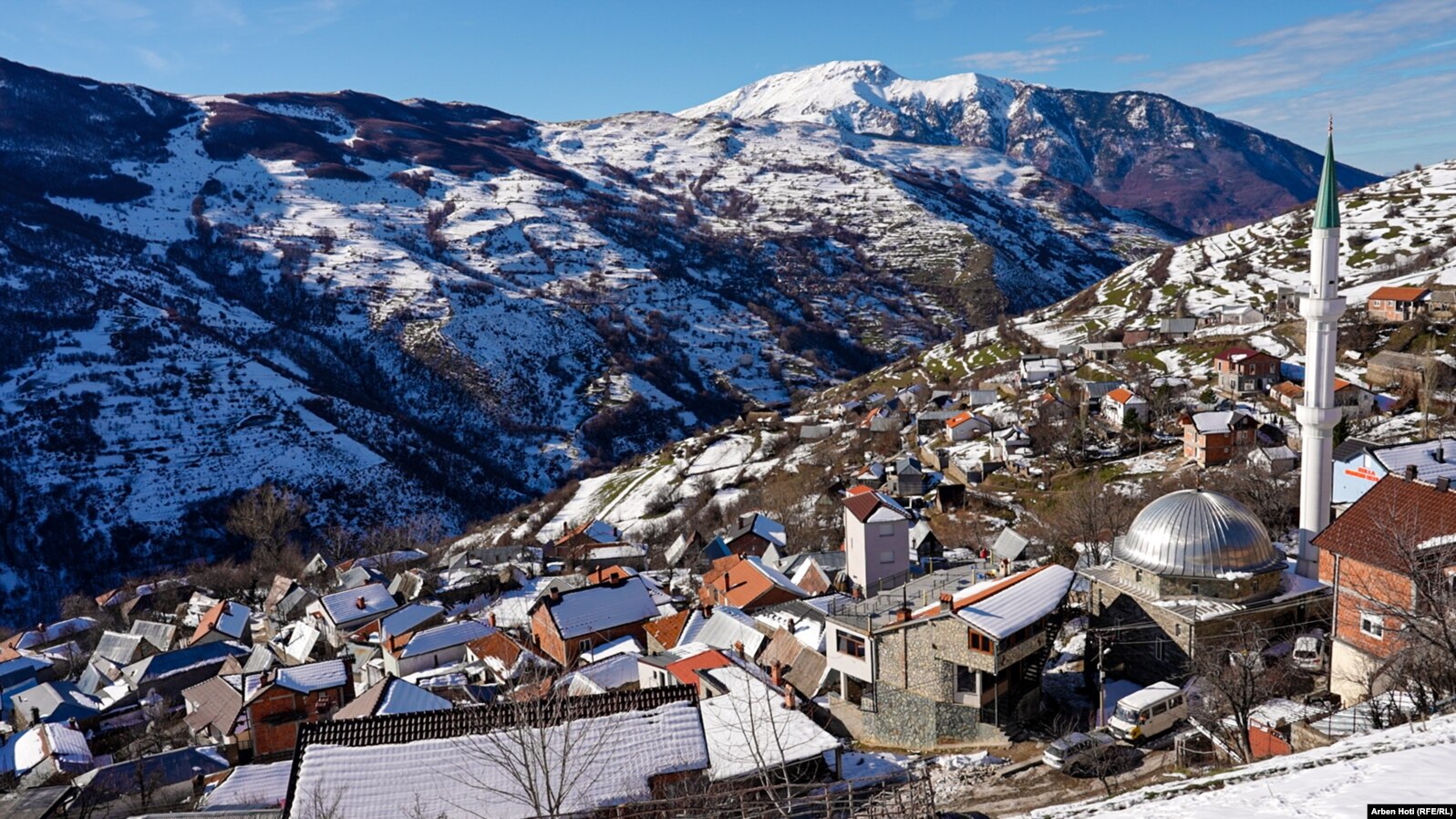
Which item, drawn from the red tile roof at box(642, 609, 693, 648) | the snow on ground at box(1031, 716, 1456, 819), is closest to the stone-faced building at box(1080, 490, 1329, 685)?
the snow on ground at box(1031, 716, 1456, 819)

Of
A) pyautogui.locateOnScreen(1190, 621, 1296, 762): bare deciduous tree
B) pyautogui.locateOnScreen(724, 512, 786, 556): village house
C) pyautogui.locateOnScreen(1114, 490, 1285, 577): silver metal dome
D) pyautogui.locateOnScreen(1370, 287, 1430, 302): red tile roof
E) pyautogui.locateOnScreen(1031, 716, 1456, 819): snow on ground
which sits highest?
pyautogui.locateOnScreen(1370, 287, 1430, 302): red tile roof

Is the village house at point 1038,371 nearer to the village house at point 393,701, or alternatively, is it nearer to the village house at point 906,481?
the village house at point 906,481

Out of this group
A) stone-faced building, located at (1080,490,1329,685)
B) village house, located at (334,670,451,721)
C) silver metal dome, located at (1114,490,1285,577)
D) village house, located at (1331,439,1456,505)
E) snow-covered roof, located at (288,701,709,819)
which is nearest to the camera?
snow-covered roof, located at (288,701,709,819)

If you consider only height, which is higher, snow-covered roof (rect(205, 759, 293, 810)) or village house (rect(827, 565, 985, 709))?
village house (rect(827, 565, 985, 709))

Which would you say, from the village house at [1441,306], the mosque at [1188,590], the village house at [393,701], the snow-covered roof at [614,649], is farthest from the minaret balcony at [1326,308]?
the village house at [1441,306]

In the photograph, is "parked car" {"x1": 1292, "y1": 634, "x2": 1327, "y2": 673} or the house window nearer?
the house window

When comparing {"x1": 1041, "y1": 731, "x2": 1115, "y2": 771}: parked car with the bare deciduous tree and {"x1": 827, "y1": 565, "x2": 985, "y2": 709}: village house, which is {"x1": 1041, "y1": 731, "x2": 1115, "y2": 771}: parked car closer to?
the bare deciduous tree
